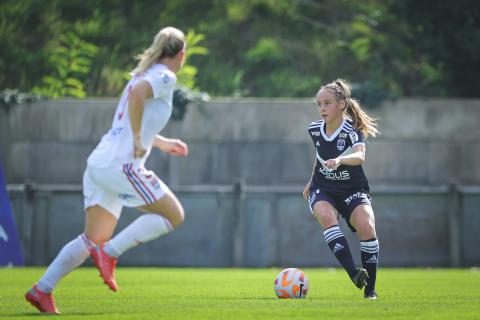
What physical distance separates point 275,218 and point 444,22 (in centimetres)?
594

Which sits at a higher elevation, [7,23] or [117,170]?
[7,23]

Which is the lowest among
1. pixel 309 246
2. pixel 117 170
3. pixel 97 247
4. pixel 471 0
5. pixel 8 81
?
pixel 309 246

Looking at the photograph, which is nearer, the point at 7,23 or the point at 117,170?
the point at 117,170

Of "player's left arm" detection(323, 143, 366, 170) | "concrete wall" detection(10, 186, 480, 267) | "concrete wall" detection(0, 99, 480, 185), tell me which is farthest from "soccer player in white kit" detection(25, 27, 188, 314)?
"concrete wall" detection(0, 99, 480, 185)

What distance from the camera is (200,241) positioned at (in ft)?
64.3

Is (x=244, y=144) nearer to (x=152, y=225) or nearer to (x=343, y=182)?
(x=343, y=182)

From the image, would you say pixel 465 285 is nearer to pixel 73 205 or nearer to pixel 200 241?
pixel 200 241

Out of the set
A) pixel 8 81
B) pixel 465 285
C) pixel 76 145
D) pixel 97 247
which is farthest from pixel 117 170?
pixel 8 81

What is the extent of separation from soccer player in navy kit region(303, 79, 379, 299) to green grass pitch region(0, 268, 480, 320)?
0.46m

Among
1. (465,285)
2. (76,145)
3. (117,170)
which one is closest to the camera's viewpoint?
(117,170)

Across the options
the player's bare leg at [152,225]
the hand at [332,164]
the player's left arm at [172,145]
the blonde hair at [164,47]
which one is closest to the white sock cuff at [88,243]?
the player's bare leg at [152,225]

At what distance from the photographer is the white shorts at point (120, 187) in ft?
25.4

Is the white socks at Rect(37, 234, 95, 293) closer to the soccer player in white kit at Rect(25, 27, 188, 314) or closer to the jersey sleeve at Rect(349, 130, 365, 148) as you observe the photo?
the soccer player in white kit at Rect(25, 27, 188, 314)

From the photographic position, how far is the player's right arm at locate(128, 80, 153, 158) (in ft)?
25.3
